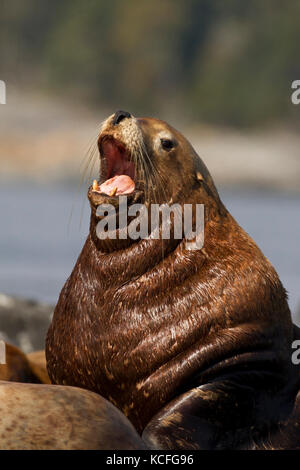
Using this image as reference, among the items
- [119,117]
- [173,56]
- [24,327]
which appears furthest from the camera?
[173,56]

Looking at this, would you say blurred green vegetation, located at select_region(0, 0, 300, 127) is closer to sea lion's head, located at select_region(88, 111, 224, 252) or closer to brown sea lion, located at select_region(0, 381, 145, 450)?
sea lion's head, located at select_region(88, 111, 224, 252)

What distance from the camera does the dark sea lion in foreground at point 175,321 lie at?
17.3 feet

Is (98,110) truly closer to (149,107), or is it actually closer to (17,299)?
(149,107)

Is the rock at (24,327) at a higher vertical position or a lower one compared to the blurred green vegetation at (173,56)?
lower

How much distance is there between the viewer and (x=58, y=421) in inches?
177

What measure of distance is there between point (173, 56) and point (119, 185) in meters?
32.7

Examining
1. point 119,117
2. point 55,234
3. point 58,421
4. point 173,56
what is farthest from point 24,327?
point 173,56

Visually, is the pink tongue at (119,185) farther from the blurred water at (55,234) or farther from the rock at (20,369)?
the blurred water at (55,234)

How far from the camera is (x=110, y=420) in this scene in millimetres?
4582

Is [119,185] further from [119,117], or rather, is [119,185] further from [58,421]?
[58,421]

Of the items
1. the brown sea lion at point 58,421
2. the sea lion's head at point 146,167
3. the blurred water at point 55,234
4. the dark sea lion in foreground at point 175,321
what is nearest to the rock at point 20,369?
the dark sea lion in foreground at point 175,321

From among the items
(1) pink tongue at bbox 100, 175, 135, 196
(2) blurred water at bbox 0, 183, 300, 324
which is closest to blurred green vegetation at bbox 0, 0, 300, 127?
(2) blurred water at bbox 0, 183, 300, 324

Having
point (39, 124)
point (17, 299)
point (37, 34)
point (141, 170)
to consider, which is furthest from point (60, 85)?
point (141, 170)

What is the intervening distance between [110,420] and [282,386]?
1.23m
